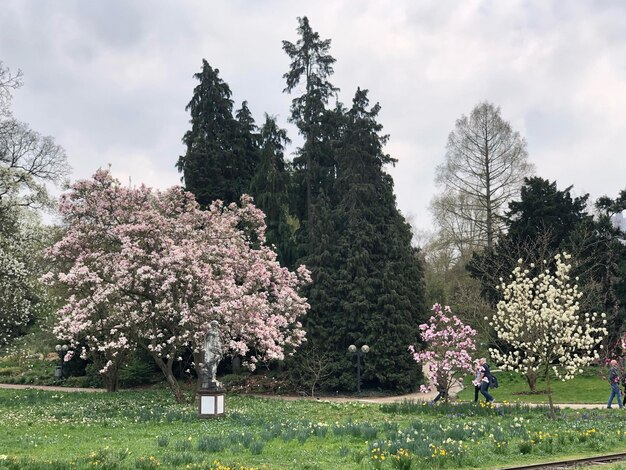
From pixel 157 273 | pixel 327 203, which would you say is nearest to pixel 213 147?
pixel 327 203

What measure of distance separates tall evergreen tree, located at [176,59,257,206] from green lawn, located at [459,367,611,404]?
1874 cm

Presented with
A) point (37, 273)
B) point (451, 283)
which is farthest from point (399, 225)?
point (37, 273)

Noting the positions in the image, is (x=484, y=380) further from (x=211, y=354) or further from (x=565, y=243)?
(x=565, y=243)

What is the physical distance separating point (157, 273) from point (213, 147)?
19636 millimetres

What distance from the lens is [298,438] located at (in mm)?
13188

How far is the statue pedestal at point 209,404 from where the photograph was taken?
60.5 ft

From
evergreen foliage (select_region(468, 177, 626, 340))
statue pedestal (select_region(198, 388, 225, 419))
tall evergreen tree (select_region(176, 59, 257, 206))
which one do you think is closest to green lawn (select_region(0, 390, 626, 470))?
statue pedestal (select_region(198, 388, 225, 419))

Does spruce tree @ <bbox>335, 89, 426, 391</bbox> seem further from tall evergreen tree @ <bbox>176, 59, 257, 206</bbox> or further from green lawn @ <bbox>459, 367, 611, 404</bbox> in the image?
tall evergreen tree @ <bbox>176, 59, 257, 206</bbox>

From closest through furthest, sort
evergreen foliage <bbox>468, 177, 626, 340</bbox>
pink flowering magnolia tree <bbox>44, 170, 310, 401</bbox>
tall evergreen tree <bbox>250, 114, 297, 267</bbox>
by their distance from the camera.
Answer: pink flowering magnolia tree <bbox>44, 170, 310, 401</bbox> < evergreen foliage <bbox>468, 177, 626, 340</bbox> < tall evergreen tree <bbox>250, 114, 297, 267</bbox>

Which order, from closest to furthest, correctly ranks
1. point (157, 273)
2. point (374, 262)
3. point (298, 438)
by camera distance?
point (298, 438) < point (157, 273) < point (374, 262)

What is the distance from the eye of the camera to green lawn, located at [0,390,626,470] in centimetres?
1088

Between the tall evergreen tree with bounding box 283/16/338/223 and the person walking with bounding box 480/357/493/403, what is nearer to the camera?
the person walking with bounding box 480/357/493/403

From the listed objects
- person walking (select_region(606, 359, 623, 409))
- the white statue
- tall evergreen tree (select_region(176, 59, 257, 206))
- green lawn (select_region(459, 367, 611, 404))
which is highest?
tall evergreen tree (select_region(176, 59, 257, 206))

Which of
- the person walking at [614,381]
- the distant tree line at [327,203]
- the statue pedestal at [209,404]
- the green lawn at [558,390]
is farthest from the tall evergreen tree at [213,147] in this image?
the person walking at [614,381]
